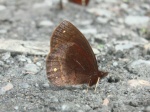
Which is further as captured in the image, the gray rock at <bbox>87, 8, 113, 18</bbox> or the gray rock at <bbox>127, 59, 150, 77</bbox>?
the gray rock at <bbox>87, 8, 113, 18</bbox>

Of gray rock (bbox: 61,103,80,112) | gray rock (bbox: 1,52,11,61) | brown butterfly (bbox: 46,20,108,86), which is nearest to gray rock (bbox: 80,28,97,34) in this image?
gray rock (bbox: 1,52,11,61)

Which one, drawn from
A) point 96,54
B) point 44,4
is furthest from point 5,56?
point 44,4

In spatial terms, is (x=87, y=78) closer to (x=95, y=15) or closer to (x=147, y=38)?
(x=147, y=38)

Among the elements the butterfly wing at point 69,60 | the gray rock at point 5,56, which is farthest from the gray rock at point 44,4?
the butterfly wing at point 69,60

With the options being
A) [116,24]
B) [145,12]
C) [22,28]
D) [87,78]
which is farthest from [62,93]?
[145,12]

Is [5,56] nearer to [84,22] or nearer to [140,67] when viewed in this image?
[140,67]

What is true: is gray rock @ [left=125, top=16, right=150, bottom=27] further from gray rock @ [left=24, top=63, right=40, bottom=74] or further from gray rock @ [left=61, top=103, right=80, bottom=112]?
gray rock @ [left=61, top=103, right=80, bottom=112]

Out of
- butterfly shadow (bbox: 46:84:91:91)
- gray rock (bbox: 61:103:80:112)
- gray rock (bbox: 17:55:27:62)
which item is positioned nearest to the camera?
gray rock (bbox: 61:103:80:112)

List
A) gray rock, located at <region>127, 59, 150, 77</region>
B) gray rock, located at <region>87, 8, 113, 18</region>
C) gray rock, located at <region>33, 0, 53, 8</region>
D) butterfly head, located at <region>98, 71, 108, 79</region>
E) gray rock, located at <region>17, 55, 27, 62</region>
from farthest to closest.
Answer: gray rock, located at <region>33, 0, 53, 8</region> → gray rock, located at <region>87, 8, 113, 18</region> → gray rock, located at <region>17, 55, 27, 62</region> → gray rock, located at <region>127, 59, 150, 77</region> → butterfly head, located at <region>98, 71, 108, 79</region>
